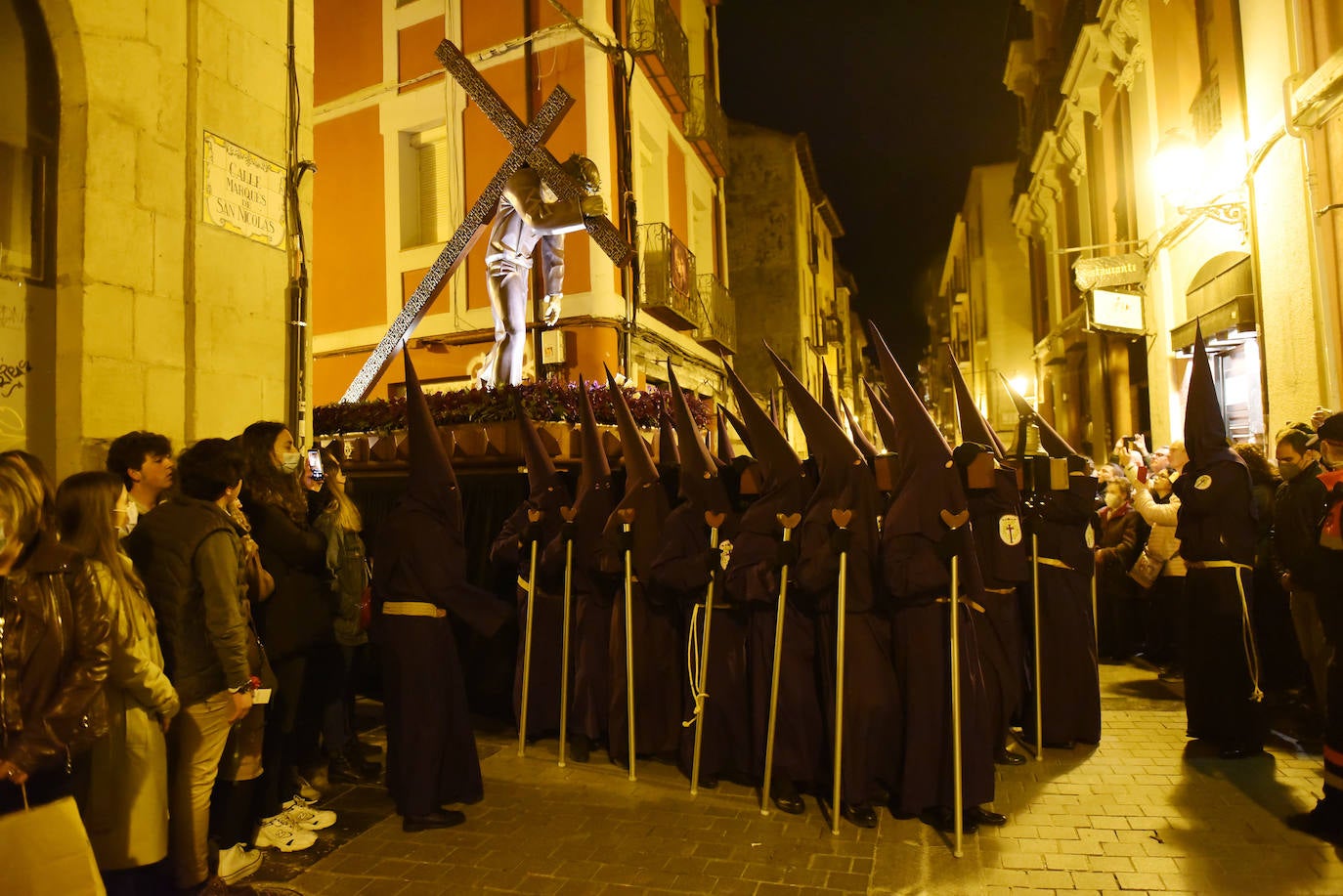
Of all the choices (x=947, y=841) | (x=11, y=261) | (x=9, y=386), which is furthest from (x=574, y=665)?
(x=11, y=261)

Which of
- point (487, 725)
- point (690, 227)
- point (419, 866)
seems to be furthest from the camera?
point (690, 227)

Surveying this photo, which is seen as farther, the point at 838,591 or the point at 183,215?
the point at 183,215

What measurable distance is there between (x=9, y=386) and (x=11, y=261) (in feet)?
2.56

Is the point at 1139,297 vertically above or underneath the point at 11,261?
above

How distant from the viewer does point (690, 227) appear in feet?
59.7

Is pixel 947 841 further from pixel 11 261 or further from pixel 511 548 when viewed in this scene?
pixel 11 261

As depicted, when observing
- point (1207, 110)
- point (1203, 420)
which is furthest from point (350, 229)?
point (1203, 420)

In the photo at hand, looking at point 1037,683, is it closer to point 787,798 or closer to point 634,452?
point 787,798

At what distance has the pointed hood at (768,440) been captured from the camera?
192 inches

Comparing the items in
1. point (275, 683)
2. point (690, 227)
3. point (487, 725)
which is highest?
point (690, 227)

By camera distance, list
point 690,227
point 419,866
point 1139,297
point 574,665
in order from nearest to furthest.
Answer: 1. point 419,866
2. point 574,665
3. point 1139,297
4. point 690,227

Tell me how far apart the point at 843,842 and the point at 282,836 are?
2.89 meters

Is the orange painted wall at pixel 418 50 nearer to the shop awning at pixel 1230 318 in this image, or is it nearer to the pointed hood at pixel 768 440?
the pointed hood at pixel 768 440

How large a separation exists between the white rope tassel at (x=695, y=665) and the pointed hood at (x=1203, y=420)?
331 cm
